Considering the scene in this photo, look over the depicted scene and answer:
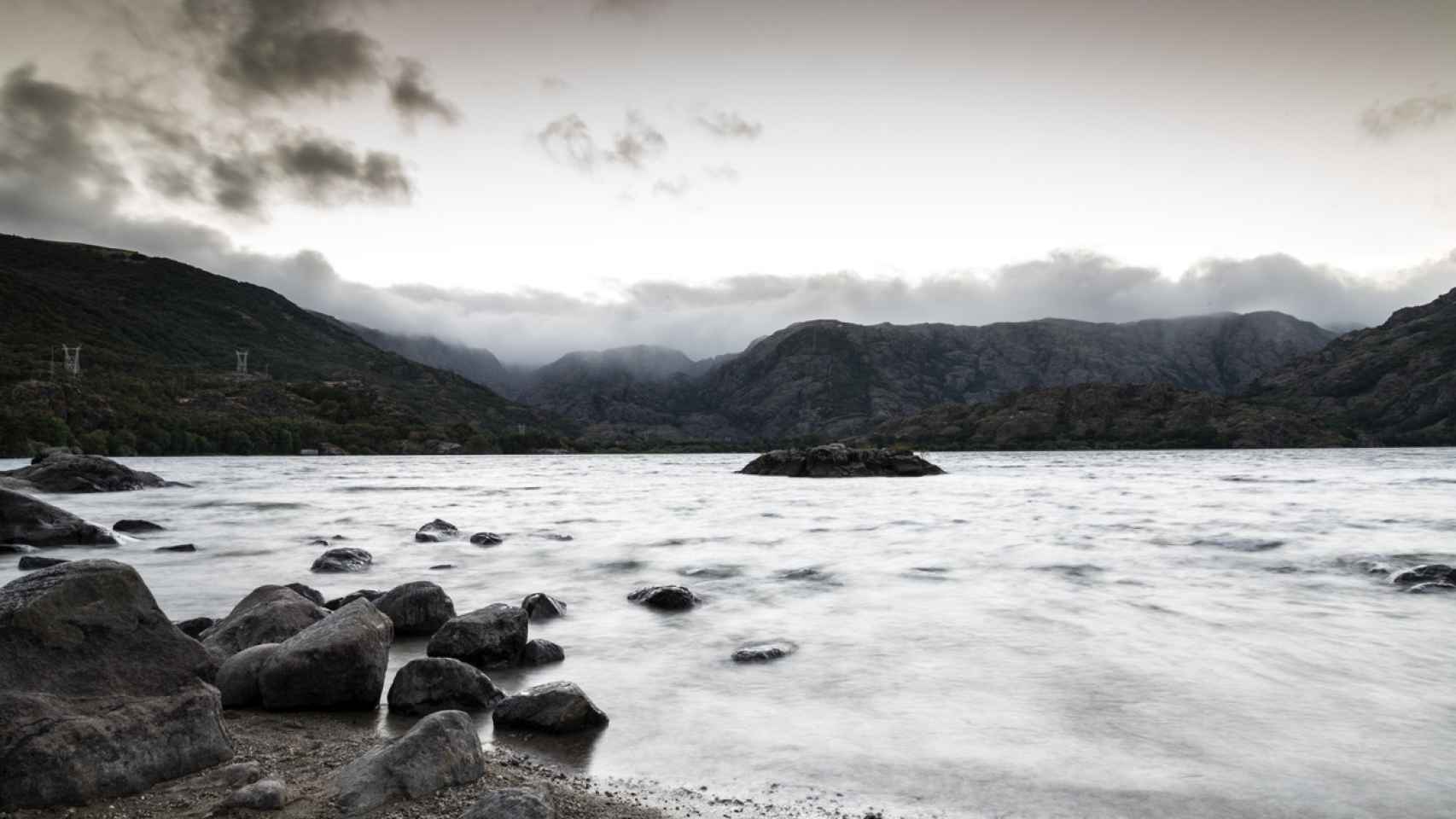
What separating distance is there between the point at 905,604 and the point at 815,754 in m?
9.86

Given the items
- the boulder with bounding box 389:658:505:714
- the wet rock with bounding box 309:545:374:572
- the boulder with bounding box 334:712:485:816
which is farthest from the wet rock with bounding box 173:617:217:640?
the wet rock with bounding box 309:545:374:572

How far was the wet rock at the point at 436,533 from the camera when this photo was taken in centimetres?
2797

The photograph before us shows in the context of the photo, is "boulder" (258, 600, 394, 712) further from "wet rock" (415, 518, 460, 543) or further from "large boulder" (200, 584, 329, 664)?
"wet rock" (415, 518, 460, 543)

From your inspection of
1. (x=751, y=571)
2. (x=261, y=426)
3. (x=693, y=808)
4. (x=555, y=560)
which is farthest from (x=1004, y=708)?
(x=261, y=426)

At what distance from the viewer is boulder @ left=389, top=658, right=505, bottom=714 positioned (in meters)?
8.98

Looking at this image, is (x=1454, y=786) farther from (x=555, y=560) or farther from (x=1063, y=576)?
(x=555, y=560)

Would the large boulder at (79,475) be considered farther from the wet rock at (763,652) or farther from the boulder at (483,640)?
the wet rock at (763,652)

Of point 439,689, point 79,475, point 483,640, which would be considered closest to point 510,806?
point 439,689

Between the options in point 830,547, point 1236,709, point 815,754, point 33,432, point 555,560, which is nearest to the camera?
point 815,754

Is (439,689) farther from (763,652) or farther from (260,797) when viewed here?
(763,652)

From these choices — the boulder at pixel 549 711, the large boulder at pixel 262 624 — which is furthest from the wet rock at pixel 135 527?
the boulder at pixel 549 711

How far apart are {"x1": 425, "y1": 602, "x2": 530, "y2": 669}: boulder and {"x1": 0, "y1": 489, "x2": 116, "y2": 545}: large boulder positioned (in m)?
19.9

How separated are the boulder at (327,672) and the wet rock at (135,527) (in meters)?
24.8

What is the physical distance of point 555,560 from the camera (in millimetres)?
24000
